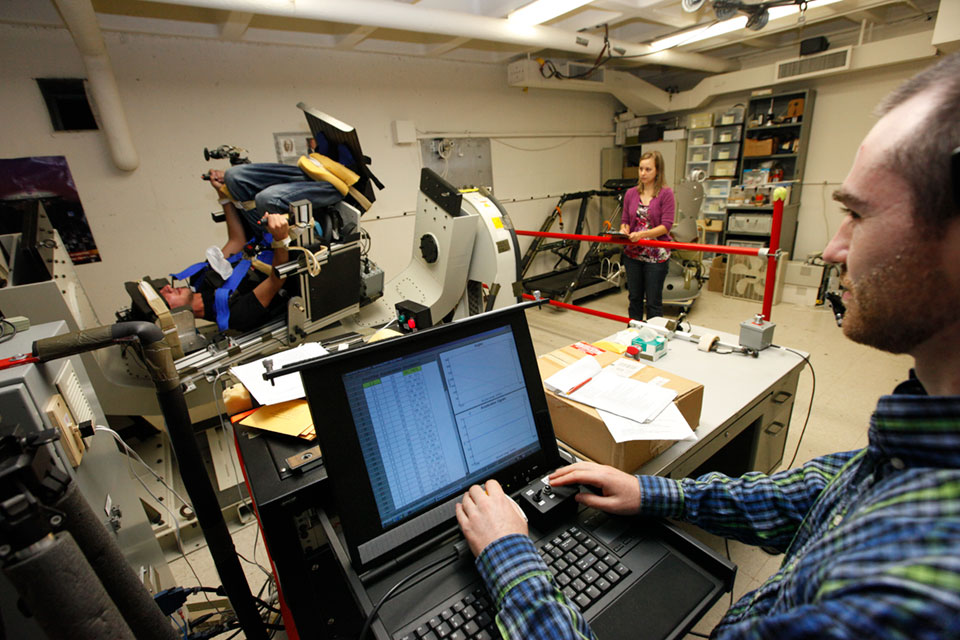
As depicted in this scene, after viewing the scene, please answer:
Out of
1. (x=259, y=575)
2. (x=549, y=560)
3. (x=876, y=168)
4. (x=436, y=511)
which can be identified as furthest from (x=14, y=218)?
(x=876, y=168)

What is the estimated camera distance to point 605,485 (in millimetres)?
843

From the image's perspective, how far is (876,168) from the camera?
0.52 meters

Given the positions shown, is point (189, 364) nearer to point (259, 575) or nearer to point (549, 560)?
point (259, 575)

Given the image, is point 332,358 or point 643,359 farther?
point 643,359

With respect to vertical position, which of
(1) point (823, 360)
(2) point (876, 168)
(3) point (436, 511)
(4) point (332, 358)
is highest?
(2) point (876, 168)

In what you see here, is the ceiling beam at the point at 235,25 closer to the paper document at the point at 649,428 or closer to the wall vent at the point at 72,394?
the wall vent at the point at 72,394

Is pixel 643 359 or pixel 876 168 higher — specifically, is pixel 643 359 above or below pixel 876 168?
below

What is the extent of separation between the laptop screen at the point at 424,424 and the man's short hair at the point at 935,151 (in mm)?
589

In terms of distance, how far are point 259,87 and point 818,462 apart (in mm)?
4209

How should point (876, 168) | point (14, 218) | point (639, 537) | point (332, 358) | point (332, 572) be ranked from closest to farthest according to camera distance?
point (876, 168) → point (332, 358) → point (639, 537) → point (332, 572) → point (14, 218)

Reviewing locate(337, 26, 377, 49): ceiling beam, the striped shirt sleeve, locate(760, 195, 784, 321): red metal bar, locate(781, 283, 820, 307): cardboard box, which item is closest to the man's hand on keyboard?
the striped shirt sleeve

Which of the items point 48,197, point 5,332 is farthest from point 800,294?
point 48,197

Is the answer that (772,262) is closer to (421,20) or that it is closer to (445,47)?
(421,20)

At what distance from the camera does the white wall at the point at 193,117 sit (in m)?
2.77
